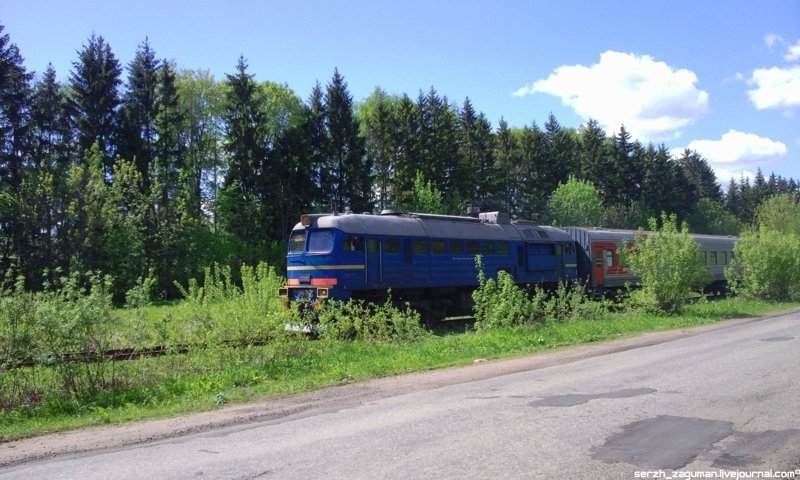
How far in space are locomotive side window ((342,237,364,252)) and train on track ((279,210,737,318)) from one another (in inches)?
1.2

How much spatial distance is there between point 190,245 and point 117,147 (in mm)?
9326

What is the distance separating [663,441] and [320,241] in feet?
42.9

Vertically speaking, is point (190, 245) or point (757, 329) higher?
point (190, 245)

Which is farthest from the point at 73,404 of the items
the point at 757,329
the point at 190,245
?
the point at 190,245

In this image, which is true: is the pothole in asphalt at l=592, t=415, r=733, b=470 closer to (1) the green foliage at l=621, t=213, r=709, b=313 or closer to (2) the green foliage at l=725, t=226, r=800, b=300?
(1) the green foliage at l=621, t=213, r=709, b=313

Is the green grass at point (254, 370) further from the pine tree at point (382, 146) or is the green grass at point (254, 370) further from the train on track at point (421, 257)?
the pine tree at point (382, 146)

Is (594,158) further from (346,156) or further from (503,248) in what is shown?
(503,248)

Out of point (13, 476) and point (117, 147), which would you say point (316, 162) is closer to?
point (117, 147)

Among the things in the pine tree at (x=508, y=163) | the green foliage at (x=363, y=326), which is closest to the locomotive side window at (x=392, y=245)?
the green foliage at (x=363, y=326)

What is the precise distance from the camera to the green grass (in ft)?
28.9

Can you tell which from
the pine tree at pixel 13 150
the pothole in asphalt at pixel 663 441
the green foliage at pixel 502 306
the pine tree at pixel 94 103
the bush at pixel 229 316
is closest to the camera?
the pothole in asphalt at pixel 663 441

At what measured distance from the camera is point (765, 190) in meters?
108

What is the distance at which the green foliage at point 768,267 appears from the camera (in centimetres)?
2838

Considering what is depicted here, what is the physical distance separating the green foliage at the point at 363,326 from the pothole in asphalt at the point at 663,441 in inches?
322
